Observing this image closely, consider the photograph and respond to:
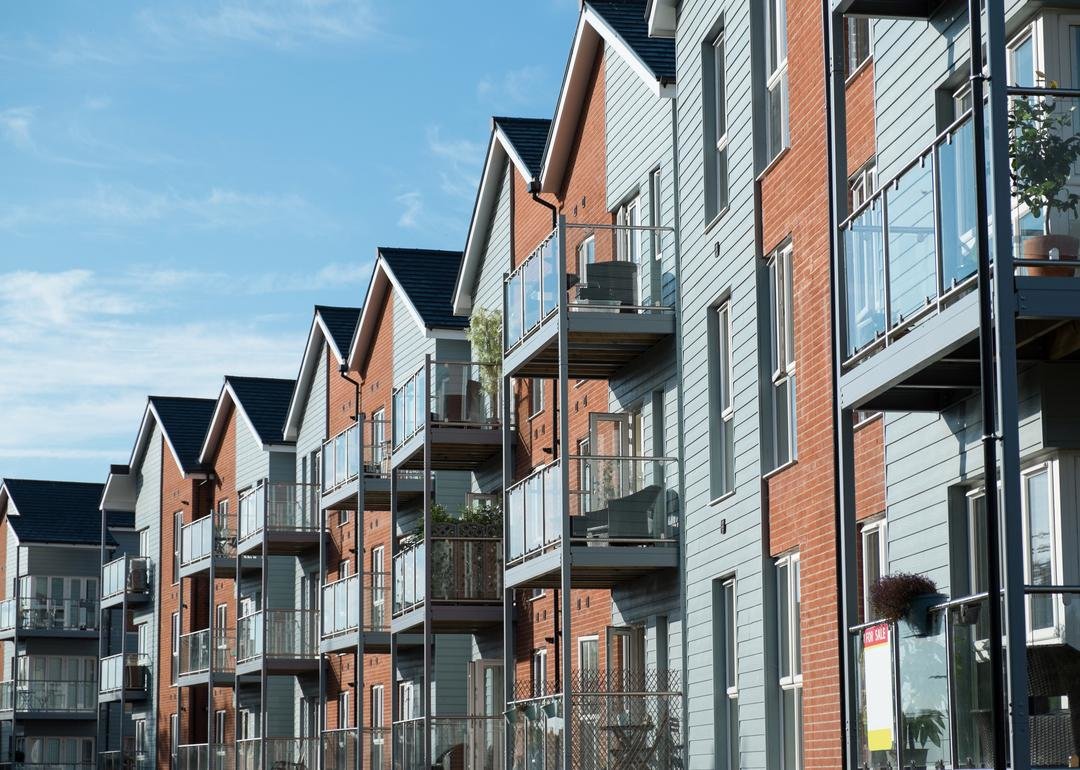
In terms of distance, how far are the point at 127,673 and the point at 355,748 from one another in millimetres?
22265

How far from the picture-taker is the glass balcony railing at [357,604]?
31719 mm

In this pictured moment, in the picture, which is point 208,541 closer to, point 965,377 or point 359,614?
point 359,614

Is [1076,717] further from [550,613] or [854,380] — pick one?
[550,613]

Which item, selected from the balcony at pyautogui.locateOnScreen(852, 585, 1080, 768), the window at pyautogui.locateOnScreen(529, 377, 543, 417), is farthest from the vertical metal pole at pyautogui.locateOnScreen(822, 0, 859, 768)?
the window at pyautogui.locateOnScreen(529, 377, 543, 417)

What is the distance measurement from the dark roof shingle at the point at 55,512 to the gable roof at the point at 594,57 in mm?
37287

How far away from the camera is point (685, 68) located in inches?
850

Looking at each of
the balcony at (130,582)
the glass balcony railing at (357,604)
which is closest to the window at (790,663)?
the glass balcony railing at (357,604)

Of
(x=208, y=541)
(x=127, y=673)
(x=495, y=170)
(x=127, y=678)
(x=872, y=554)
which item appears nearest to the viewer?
(x=872, y=554)

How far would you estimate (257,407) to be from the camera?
44531 mm

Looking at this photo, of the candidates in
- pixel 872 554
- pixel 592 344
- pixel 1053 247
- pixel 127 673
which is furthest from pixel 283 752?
pixel 1053 247

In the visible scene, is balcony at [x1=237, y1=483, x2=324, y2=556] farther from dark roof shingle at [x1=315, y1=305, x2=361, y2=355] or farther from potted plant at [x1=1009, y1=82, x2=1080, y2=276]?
potted plant at [x1=1009, y1=82, x2=1080, y2=276]

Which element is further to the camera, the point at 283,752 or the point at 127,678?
the point at 127,678

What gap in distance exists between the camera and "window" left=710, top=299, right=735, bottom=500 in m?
19.8

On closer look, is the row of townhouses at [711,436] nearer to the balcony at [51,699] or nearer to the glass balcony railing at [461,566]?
the glass balcony railing at [461,566]
